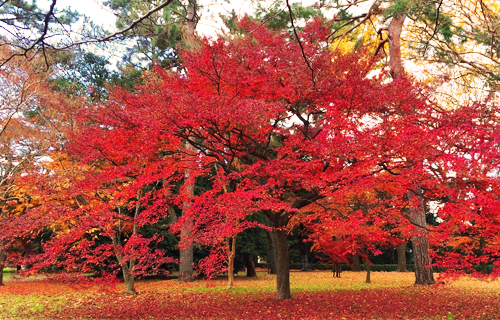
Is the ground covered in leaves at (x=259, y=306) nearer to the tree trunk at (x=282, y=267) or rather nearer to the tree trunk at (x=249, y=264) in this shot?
the tree trunk at (x=282, y=267)

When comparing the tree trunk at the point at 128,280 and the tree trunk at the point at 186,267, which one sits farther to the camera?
the tree trunk at the point at 186,267

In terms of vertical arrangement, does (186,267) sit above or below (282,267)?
below

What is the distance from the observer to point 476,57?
476 inches

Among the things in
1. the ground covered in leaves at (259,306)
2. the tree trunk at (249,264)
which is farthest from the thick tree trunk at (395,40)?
the tree trunk at (249,264)

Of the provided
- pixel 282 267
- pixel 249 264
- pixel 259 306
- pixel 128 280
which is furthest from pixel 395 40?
pixel 249 264

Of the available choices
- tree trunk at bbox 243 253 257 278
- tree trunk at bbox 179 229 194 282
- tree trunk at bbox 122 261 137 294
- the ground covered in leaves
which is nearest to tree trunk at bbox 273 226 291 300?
the ground covered in leaves

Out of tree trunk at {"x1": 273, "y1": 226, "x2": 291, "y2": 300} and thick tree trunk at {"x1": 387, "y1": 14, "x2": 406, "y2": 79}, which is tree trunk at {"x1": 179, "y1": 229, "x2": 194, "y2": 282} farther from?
thick tree trunk at {"x1": 387, "y1": 14, "x2": 406, "y2": 79}

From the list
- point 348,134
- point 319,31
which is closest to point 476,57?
point 319,31

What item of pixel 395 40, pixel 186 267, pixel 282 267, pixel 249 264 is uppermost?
pixel 395 40

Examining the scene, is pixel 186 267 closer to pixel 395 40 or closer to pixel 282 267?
pixel 282 267

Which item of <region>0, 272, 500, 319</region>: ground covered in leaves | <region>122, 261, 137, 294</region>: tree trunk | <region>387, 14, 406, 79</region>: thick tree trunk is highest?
<region>387, 14, 406, 79</region>: thick tree trunk

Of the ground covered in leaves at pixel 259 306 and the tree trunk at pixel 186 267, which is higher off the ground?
the tree trunk at pixel 186 267

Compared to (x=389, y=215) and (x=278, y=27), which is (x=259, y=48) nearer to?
(x=278, y=27)

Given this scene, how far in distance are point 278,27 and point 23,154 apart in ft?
32.0
